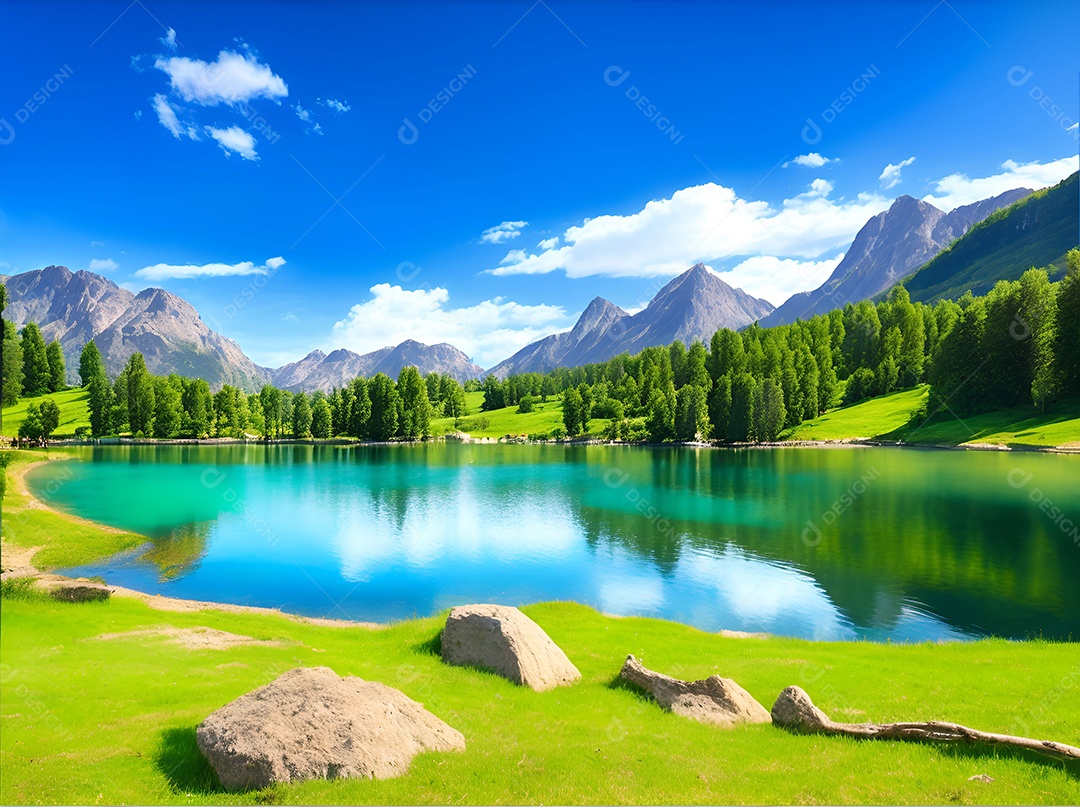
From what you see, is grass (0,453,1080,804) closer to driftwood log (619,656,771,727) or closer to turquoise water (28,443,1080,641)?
driftwood log (619,656,771,727)

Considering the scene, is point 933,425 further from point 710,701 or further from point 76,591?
point 76,591

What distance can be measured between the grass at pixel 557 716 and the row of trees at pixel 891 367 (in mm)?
126195

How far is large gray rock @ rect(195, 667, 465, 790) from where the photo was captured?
36.3 ft

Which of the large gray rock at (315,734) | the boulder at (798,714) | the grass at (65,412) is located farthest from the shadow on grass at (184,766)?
the grass at (65,412)

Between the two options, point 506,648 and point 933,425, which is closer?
point 506,648

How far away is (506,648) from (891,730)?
11.2 meters

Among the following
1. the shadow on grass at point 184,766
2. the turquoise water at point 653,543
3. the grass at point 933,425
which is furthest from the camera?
the grass at point 933,425

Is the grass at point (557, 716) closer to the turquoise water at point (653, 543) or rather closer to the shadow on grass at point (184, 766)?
the shadow on grass at point (184, 766)

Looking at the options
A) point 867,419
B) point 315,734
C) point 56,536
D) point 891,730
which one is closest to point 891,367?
point 867,419

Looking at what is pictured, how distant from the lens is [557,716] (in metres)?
15.6

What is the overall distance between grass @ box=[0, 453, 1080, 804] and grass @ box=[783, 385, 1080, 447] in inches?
4231

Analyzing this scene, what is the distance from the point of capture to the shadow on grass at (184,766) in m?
11.0

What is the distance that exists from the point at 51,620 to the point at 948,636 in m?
40.9

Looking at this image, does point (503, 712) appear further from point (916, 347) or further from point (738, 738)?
point (916, 347)
